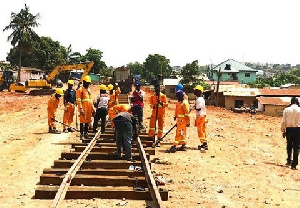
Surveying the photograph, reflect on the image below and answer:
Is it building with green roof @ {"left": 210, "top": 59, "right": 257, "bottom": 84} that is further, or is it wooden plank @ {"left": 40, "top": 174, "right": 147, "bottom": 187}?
building with green roof @ {"left": 210, "top": 59, "right": 257, "bottom": 84}

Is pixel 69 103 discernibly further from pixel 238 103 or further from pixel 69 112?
pixel 238 103

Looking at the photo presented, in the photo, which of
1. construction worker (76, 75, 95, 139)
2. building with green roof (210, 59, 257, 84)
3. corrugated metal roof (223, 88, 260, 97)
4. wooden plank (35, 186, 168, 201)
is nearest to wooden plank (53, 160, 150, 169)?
wooden plank (35, 186, 168, 201)

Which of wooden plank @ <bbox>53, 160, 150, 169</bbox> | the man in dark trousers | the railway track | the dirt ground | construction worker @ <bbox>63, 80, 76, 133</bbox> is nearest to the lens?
the railway track

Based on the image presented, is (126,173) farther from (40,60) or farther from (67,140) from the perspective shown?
(40,60)

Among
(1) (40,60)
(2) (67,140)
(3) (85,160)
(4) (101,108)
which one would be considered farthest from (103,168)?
(1) (40,60)

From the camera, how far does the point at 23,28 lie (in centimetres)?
5681

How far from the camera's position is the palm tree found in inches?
2221

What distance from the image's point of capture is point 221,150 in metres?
11.5

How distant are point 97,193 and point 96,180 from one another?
49 cm

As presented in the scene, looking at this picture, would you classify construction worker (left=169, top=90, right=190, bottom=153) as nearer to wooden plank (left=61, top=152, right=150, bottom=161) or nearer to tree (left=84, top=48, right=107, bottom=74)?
wooden plank (left=61, top=152, right=150, bottom=161)

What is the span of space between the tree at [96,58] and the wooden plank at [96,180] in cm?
8626

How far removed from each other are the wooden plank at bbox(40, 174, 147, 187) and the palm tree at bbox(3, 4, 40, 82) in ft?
176

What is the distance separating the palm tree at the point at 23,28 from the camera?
185ft

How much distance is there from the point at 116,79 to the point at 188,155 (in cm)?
2967
